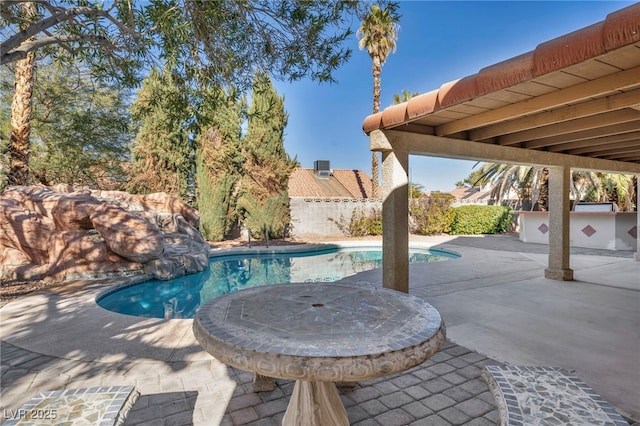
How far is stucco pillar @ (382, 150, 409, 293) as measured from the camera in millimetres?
4738

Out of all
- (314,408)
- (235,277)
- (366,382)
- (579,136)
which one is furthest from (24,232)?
(579,136)

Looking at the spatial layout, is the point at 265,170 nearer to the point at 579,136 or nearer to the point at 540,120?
the point at 579,136

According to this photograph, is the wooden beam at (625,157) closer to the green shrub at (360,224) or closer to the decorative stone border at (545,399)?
the decorative stone border at (545,399)

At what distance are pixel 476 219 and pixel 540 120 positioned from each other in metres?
15.1

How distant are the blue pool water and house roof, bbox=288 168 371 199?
33.1ft

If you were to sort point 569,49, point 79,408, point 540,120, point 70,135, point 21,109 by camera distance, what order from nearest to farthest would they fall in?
point 79,408 < point 569,49 < point 540,120 < point 21,109 < point 70,135

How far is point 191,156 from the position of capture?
A: 54.9 ft

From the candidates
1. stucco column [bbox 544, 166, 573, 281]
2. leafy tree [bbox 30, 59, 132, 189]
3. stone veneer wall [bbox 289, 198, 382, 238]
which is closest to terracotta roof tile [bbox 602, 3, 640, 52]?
stucco column [bbox 544, 166, 573, 281]

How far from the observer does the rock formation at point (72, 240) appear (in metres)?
7.37

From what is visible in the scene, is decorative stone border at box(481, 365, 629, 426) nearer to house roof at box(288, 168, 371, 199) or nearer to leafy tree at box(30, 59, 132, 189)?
leafy tree at box(30, 59, 132, 189)

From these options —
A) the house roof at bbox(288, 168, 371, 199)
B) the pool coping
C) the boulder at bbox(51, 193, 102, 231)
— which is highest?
the house roof at bbox(288, 168, 371, 199)

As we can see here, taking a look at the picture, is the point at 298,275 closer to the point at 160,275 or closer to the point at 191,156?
the point at 160,275

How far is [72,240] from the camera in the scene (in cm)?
758

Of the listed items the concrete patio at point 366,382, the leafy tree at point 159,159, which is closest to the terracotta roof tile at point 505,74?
the concrete patio at point 366,382
